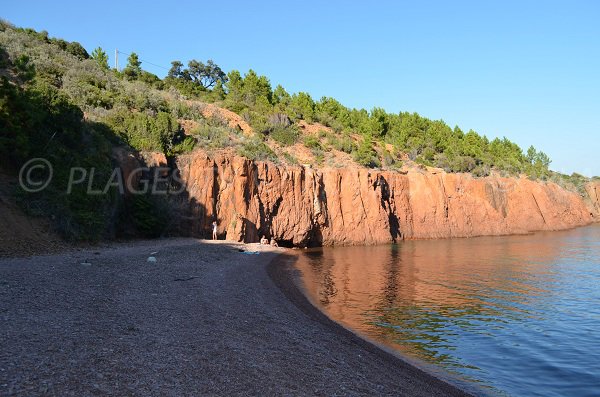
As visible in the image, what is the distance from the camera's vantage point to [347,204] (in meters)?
39.8

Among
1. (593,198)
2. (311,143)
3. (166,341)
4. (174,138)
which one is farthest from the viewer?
(593,198)

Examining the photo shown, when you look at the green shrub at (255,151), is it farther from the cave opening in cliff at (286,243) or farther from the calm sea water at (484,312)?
the calm sea water at (484,312)

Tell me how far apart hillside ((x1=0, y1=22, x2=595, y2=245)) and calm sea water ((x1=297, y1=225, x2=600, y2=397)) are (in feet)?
34.1

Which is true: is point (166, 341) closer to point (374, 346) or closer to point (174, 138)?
point (374, 346)

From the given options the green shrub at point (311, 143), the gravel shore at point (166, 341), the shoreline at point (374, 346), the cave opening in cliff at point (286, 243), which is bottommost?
the shoreline at point (374, 346)

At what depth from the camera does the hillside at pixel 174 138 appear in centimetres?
2006

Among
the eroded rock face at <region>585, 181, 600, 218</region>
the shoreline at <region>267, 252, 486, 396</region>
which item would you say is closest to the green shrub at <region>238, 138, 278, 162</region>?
the shoreline at <region>267, 252, 486, 396</region>

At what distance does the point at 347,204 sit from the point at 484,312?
1001 inches

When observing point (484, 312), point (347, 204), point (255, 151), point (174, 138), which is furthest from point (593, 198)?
point (484, 312)

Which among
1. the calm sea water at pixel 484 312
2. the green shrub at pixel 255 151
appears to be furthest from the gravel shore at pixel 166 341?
the green shrub at pixel 255 151

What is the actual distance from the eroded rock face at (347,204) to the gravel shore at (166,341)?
1529 centimetres

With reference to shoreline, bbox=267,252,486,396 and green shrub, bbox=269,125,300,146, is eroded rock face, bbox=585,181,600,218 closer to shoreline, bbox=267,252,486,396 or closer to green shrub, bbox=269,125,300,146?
green shrub, bbox=269,125,300,146

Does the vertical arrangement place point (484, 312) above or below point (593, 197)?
below

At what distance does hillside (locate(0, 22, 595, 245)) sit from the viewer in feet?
65.8
